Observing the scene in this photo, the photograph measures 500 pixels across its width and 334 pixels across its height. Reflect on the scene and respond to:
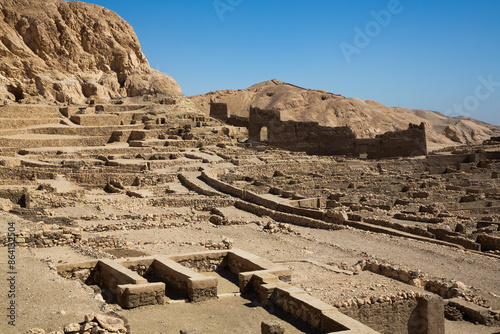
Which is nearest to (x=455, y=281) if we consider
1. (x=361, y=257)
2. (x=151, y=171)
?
(x=361, y=257)

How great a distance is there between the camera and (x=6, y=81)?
140 feet

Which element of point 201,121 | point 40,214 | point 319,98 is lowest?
point 40,214

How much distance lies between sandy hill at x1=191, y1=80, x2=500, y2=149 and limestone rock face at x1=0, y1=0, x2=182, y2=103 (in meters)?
11.8

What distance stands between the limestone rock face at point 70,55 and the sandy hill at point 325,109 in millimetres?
11756

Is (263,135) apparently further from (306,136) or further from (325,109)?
(325,109)

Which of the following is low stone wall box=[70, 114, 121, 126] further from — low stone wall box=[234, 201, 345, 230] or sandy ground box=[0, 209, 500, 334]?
sandy ground box=[0, 209, 500, 334]

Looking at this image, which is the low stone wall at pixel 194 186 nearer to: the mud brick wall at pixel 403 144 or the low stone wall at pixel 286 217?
the low stone wall at pixel 286 217

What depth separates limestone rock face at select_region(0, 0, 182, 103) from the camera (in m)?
44.3

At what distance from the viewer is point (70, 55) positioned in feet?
161

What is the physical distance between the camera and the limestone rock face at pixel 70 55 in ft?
145

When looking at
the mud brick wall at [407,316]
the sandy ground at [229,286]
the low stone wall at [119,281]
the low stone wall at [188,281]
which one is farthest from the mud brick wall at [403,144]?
the low stone wall at [119,281]

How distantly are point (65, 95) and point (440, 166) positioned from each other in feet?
98.6

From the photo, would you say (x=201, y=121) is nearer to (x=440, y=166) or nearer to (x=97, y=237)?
(x=440, y=166)

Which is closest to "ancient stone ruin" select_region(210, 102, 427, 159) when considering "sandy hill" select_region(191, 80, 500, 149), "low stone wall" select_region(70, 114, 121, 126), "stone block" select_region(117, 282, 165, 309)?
"low stone wall" select_region(70, 114, 121, 126)
